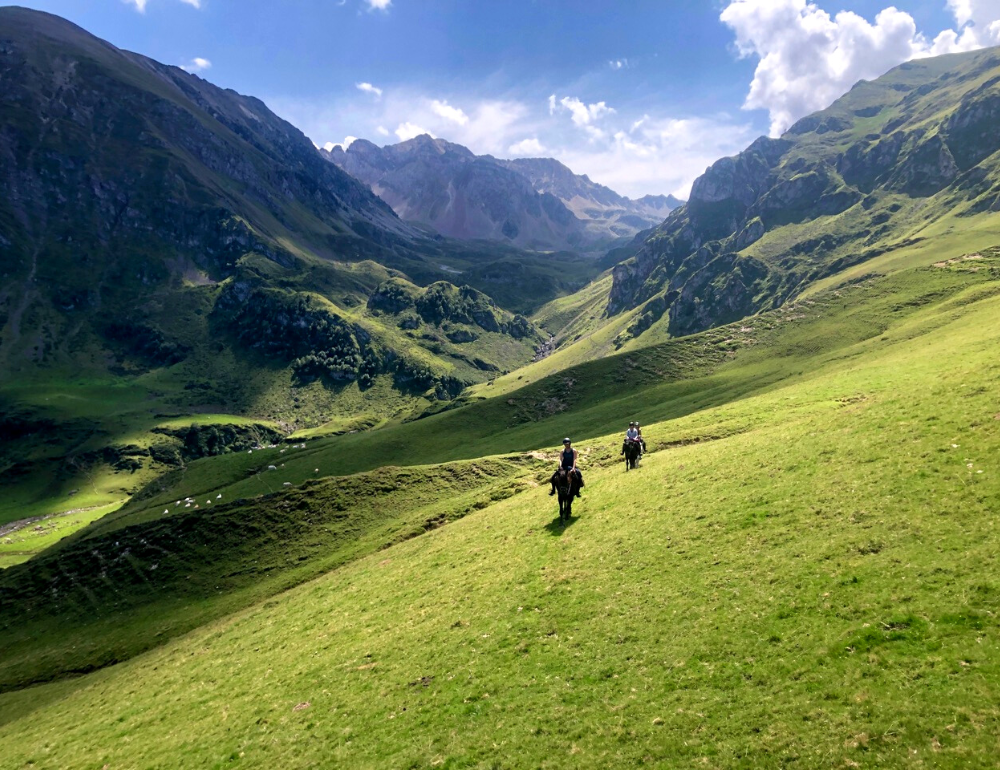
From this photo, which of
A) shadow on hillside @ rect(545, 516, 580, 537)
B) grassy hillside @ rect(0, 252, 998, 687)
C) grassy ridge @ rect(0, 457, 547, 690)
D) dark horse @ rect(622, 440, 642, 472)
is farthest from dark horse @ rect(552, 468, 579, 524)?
grassy hillside @ rect(0, 252, 998, 687)

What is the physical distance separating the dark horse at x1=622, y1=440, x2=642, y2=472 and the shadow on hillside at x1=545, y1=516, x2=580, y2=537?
40.3 ft

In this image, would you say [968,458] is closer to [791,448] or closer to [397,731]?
[791,448]

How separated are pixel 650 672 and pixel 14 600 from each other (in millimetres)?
76477

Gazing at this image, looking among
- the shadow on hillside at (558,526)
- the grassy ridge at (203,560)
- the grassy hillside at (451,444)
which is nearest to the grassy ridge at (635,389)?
the grassy hillside at (451,444)

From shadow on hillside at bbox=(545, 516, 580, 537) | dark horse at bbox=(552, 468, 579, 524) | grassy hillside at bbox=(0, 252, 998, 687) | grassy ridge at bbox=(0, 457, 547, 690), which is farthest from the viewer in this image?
grassy hillside at bbox=(0, 252, 998, 687)

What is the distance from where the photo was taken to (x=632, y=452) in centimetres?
4966

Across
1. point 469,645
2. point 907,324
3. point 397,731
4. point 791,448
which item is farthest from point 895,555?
point 907,324

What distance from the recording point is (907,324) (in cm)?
10056

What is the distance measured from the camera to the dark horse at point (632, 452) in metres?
49.4

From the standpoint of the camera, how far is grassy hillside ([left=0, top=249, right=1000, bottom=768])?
16875mm

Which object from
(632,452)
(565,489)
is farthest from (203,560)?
(632,452)

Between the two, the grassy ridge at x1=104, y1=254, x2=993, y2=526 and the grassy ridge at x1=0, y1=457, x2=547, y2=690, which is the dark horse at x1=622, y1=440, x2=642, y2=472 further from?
the grassy ridge at x1=104, y1=254, x2=993, y2=526

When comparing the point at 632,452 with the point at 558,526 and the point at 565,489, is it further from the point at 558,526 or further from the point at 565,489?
the point at 558,526

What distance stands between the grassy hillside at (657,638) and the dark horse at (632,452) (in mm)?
2080
